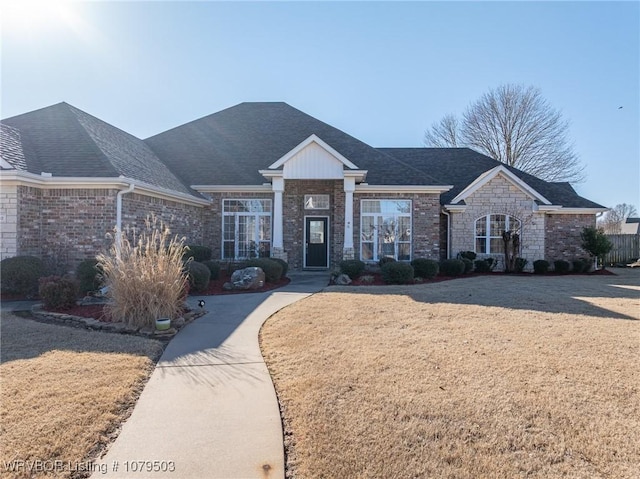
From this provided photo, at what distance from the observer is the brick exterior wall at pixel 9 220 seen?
9.66m

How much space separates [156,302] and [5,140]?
29.0ft

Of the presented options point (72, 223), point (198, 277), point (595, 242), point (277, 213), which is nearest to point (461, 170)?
point (595, 242)

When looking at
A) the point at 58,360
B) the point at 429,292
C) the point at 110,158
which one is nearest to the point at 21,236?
the point at 110,158

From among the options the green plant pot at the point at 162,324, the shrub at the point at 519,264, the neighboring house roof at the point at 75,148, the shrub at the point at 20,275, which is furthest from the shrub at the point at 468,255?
the shrub at the point at 20,275

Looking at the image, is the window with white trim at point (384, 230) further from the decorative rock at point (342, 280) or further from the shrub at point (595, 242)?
the shrub at point (595, 242)

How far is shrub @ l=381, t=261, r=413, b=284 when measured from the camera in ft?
39.3

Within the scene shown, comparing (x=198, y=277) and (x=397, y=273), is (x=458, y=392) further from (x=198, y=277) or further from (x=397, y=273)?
(x=397, y=273)

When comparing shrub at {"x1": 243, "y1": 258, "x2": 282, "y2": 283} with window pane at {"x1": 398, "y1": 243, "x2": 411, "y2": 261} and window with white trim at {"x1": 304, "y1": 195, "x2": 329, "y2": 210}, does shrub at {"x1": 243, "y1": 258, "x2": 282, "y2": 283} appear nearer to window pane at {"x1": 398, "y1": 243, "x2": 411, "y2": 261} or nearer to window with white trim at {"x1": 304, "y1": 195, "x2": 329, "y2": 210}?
window with white trim at {"x1": 304, "y1": 195, "x2": 329, "y2": 210}

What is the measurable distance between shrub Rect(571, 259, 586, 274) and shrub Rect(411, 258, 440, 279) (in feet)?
25.7

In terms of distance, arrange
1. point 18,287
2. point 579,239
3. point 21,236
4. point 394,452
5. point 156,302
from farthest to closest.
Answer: point 579,239 < point 21,236 < point 18,287 < point 156,302 < point 394,452

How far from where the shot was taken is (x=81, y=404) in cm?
354

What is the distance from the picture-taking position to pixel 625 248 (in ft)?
71.2

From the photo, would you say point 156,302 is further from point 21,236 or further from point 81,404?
point 21,236

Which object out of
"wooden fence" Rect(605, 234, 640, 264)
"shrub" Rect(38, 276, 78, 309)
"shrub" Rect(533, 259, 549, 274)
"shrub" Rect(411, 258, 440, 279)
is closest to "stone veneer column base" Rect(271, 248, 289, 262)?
"shrub" Rect(411, 258, 440, 279)
